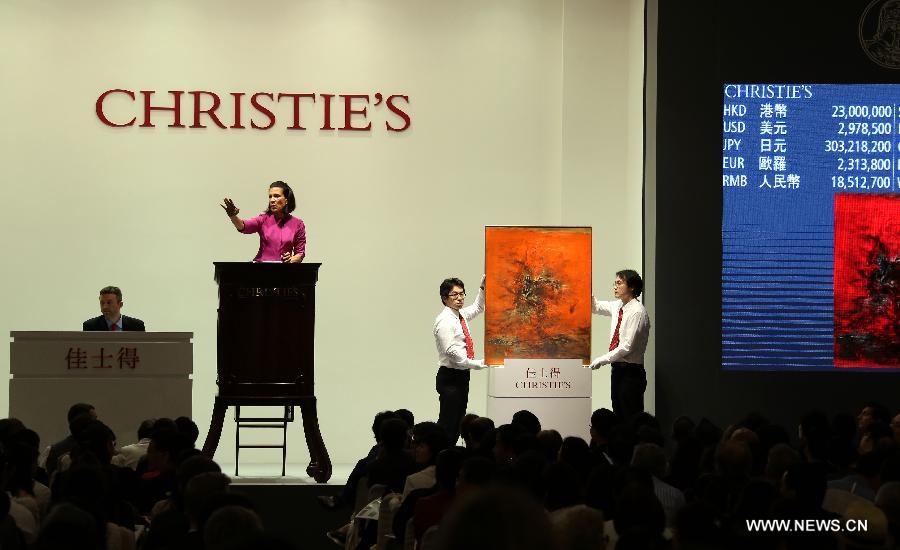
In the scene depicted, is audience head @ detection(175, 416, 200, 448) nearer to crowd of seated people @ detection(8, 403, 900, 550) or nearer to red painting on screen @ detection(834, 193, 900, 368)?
crowd of seated people @ detection(8, 403, 900, 550)

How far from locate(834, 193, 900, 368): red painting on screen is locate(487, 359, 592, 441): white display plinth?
6.69ft

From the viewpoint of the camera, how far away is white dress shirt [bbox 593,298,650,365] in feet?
27.3

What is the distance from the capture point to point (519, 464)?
180 inches

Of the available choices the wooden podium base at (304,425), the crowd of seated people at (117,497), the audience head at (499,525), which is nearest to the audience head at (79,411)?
the crowd of seated people at (117,497)

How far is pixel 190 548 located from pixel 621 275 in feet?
18.0

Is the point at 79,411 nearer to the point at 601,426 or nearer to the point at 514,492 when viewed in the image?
the point at 601,426

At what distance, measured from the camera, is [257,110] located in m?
9.84

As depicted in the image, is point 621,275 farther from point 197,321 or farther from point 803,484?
point 803,484

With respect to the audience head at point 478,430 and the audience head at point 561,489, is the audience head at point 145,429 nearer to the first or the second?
the audience head at point 478,430

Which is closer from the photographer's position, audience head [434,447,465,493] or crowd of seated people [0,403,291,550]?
crowd of seated people [0,403,291,550]

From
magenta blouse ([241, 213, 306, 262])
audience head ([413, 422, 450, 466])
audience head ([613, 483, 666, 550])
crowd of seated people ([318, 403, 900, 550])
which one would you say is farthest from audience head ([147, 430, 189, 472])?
audience head ([613, 483, 666, 550])

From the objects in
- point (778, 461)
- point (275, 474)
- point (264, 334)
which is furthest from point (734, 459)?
point (275, 474)

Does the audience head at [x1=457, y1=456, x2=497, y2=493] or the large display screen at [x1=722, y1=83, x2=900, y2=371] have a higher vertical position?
the large display screen at [x1=722, y1=83, x2=900, y2=371]

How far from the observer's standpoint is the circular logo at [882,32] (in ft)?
29.2
